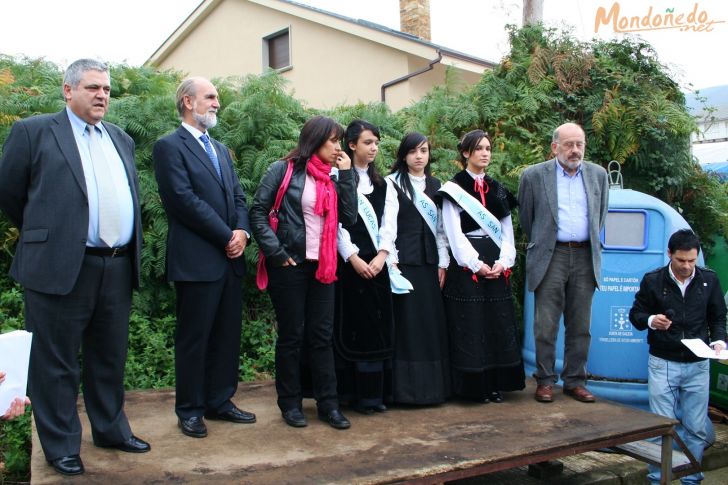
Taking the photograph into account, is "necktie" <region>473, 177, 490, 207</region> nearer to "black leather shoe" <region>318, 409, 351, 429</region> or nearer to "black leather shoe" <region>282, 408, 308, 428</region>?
"black leather shoe" <region>318, 409, 351, 429</region>

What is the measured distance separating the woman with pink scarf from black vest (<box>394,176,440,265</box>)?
0.50 metres

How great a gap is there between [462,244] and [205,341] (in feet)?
5.67

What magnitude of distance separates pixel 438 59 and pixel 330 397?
9.48m

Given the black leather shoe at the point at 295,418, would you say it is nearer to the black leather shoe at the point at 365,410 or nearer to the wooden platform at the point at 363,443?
the wooden platform at the point at 363,443

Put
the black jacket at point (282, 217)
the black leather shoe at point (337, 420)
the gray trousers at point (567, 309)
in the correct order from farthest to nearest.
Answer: the gray trousers at point (567, 309)
the black leather shoe at point (337, 420)
the black jacket at point (282, 217)

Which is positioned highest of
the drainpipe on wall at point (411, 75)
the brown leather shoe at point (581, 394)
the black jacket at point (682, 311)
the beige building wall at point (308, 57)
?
the beige building wall at point (308, 57)

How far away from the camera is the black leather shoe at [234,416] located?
3832mm

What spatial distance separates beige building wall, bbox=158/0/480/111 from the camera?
517 inches

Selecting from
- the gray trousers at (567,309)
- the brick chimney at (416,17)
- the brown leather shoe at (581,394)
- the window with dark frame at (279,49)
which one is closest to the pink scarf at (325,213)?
the gray trousers at (567,309)

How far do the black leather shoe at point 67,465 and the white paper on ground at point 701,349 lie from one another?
138 inches

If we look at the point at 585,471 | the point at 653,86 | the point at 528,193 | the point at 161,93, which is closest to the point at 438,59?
the point at 653,86

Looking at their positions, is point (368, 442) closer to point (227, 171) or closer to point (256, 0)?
point (227, 171)

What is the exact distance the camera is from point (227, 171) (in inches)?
148

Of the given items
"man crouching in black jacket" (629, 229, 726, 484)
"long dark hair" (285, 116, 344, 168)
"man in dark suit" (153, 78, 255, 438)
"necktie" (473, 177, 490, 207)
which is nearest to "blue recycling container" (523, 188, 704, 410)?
"man crouching in black jacket" (629, 229, 726, 484)
